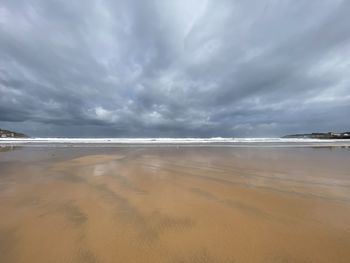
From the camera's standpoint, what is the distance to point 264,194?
5.45 metres

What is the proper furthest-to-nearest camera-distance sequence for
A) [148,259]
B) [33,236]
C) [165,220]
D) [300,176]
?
[300,176] → [165,220] → [33,236] → [148,259]

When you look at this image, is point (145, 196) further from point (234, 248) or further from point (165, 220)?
point (234, 248)

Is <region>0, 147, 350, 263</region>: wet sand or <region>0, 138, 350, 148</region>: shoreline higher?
<region>0, 138, 350, 148</region>: shoreline

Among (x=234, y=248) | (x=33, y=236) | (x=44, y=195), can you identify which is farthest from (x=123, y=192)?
(x=234, y=248)

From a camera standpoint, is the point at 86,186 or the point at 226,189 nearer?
the point at 226,189

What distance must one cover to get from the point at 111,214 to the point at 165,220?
44.8 inches

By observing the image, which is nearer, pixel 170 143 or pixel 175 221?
pixel 175 221

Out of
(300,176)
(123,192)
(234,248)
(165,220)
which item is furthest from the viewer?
(300,176)

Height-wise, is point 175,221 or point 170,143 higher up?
point 170,143

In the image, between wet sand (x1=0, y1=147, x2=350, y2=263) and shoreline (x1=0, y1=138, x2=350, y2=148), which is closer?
wet sand (x1=0, y1=147, x2=350, y2=263)

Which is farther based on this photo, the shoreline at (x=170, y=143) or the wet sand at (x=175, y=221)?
the shoreline at (x=170, y=143)

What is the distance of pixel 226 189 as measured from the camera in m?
5.99

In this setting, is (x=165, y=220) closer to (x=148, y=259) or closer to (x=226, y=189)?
(x=148, y=259)

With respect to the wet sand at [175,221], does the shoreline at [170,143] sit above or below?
above
